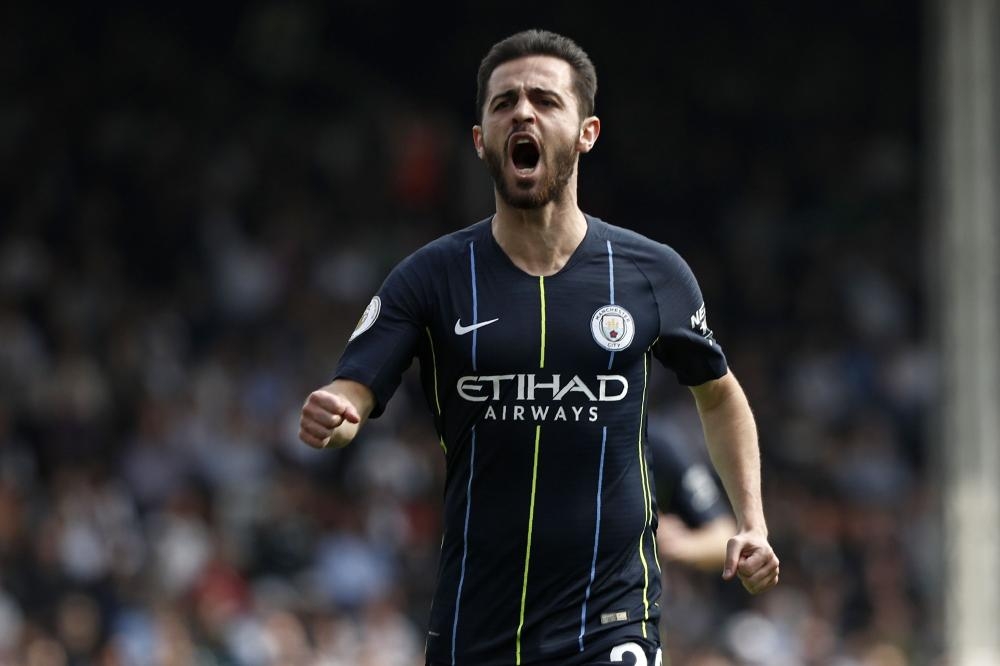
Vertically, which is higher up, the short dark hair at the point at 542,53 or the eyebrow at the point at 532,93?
the short dark hair at the point at 542,53

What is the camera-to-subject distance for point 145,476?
13320 mm

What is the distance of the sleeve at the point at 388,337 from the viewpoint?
15.0 ft

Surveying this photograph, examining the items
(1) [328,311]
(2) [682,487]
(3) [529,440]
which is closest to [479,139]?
(3) [529,440]

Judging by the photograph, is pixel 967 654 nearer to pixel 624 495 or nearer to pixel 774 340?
pixel 774 340

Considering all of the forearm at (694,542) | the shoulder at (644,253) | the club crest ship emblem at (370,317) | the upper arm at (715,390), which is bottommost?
the forearm at (694,542)

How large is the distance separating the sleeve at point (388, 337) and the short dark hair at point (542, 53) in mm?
485

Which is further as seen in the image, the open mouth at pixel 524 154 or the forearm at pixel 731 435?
the forearm at pixel 731 435

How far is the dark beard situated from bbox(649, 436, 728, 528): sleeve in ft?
7.71

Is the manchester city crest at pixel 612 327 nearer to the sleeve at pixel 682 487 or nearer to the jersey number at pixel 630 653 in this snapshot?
the jersey number at pixel 630 653

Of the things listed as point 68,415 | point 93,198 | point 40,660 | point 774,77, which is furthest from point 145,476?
point 774,77

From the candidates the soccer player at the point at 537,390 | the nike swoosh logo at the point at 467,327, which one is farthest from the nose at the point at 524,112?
the nike swoosh logo at the point at 467,327

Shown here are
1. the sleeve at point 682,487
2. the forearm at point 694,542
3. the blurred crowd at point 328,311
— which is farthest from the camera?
the blurred crowd at point 328,311

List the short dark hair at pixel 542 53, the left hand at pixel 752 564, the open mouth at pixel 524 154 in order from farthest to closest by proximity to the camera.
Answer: the short dark hair at pixel 542 53 < the open mouth at pixel 524 154 < the left hand at pixel 752 564

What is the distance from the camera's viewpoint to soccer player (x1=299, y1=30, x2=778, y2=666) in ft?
14.9
